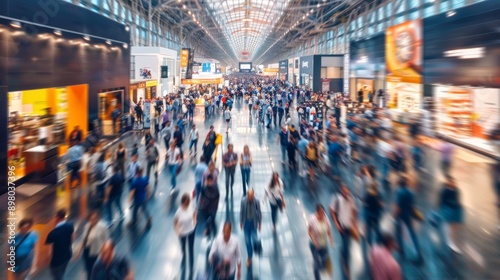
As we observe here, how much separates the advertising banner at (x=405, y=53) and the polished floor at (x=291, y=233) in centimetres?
770

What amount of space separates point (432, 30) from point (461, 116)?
175 inches

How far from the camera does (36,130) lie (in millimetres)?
11102

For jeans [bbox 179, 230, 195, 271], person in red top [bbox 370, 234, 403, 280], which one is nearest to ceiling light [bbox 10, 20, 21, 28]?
jeans [bbox 179, 230, 195, 271]

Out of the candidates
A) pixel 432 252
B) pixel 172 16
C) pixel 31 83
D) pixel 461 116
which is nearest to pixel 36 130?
pixel 31 83

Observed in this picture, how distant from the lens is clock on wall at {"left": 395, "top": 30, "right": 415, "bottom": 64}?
56.9 feet

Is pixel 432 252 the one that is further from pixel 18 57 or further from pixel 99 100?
pixel 99 100

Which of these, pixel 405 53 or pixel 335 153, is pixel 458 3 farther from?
pixel 335 153

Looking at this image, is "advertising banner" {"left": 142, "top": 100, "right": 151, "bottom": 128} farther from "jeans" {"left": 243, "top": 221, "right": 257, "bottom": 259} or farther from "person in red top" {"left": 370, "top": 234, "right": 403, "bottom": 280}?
"person in red top" {"left": 370, "top": 234, "right": 403, "bottom": 280}

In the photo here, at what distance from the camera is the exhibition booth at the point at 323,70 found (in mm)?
36719

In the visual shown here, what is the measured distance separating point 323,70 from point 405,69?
19.8 metres

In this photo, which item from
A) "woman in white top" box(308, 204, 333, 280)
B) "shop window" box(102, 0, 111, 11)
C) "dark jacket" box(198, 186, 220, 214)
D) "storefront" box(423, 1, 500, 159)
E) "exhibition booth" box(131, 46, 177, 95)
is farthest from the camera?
"exhibition booth" box(131, 46, 177, 95)

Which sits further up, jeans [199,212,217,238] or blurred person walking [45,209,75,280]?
blurred person walking [45,209,75,280]

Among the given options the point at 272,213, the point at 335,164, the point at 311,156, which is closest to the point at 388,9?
the point at 335,164

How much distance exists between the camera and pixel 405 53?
707 inches
